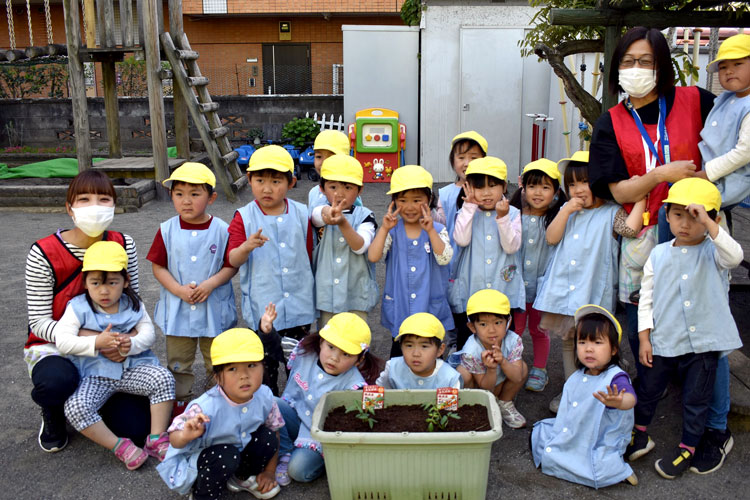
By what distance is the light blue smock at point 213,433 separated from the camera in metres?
2.81

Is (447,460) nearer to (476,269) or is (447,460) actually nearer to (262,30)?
(476,269)

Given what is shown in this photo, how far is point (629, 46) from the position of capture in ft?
10.5

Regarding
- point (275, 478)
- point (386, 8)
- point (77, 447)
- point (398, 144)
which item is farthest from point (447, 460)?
point (386, 8)

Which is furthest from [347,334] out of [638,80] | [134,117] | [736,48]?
[134,117]

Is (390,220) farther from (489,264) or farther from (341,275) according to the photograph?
(489,264)

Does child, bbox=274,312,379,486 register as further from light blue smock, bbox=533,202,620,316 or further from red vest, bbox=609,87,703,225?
red vest, bbox=609,87,703,225

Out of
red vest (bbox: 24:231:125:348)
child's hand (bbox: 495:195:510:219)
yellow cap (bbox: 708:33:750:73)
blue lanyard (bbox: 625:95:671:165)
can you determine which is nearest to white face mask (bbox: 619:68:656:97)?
blue lanyard (bbox: 625:95:671:165)

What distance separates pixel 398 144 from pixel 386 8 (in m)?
9.77

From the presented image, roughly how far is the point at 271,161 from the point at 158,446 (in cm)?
151

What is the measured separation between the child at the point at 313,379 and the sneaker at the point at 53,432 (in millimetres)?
Result: 1125

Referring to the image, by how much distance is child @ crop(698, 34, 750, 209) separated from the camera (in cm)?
297

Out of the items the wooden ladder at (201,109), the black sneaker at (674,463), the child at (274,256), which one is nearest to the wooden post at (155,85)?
the wooden ladder at (201,109)

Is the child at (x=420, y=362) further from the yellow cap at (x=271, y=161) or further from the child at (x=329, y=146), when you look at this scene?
the child at (x=329, y=146)

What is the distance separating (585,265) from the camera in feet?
11.4
